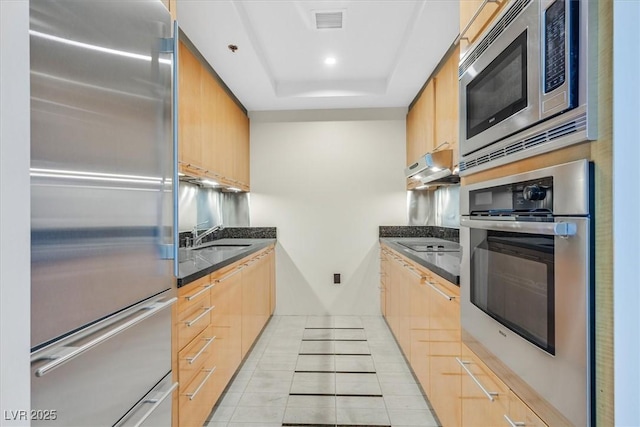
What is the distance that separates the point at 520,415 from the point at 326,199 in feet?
10.2

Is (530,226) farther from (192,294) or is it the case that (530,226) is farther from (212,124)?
(212,124)

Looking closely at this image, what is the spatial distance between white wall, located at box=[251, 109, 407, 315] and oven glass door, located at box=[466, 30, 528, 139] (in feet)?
8.44

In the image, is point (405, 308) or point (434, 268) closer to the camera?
point (434, 268)

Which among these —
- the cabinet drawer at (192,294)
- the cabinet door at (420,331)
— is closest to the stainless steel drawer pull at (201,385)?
the cabinet drawer at (192,294)

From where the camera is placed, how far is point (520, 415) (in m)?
0.96

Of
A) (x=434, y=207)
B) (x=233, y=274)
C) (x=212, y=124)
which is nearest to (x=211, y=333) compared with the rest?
(x=233, y=274)

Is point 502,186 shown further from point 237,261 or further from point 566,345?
point 237,261

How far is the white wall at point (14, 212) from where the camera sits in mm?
540

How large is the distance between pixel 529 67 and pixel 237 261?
2000mm

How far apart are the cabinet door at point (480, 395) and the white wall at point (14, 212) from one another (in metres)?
1.23

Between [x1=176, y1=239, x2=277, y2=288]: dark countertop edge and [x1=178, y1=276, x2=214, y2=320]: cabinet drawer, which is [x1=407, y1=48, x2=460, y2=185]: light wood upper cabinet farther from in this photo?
[x1=178, y1=276, x2=214, y2=320]: cabinet drawer

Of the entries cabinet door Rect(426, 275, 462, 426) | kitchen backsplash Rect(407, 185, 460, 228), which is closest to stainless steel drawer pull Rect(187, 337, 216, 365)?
cabinet door Rect(426, 275, 462, 426)

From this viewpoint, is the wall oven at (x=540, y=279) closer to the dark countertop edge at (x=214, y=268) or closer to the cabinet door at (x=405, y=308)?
the cabinet door at (x=405, y=308)

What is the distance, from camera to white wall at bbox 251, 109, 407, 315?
3.91 metres
